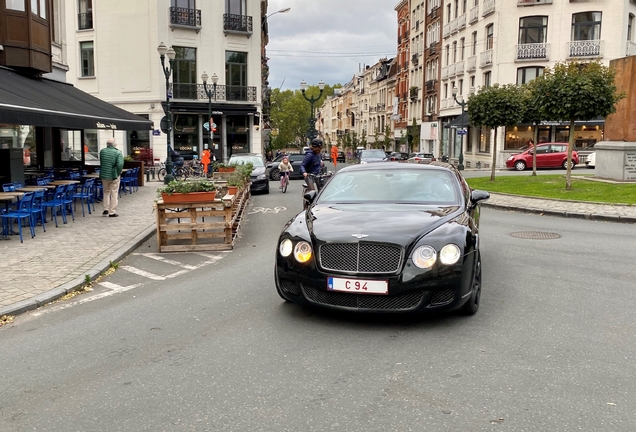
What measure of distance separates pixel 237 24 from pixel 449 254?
37.6 metres

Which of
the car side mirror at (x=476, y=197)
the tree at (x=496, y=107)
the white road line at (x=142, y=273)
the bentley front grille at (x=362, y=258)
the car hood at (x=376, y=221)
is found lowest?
the white road line at (x=142, y=273)

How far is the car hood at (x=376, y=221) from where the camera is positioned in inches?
209

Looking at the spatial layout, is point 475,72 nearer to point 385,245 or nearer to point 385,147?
point 385,147

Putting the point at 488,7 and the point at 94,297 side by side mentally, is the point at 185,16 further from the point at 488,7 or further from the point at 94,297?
the point at 94,297

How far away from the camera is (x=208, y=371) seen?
441 cm

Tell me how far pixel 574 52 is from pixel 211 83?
25.4 metres

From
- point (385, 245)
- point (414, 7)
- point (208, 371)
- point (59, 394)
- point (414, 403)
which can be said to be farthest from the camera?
point (414, 7)

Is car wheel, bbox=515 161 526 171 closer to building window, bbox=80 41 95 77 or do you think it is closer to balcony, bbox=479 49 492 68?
balcony, bbox=479 49 492 68

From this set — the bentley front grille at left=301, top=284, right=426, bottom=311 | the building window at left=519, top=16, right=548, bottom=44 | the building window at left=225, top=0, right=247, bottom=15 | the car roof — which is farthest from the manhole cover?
the building window at left=519, top=16, right=548, bottom=44

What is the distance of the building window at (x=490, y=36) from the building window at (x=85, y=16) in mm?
28595

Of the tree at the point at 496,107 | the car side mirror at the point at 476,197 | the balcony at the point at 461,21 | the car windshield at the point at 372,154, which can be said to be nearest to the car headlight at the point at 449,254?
the car side mirror at the point at 476,197

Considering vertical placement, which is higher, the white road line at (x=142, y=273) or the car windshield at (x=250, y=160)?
the car windshield at (x=250, y=160)

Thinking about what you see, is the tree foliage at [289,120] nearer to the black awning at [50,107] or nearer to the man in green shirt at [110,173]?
the black awning at [50,107]

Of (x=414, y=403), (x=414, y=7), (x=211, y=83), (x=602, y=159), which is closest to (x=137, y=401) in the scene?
(x=414, y=403)
